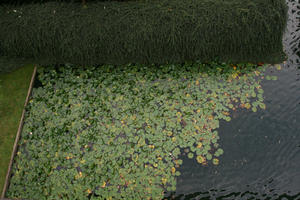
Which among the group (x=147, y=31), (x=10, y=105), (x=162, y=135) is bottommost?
(x=10, y=105)

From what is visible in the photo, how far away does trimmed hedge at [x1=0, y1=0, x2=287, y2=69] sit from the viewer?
5676 millimetres

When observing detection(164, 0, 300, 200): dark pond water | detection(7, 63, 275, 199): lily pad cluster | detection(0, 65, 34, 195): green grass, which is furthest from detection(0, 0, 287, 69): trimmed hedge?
detection(164, 0, 300, 200): dark pond water

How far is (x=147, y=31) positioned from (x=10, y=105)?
361 cm

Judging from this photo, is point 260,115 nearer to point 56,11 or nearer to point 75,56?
point 75,56

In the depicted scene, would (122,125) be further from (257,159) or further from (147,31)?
(257,159)

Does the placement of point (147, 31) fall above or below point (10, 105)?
above

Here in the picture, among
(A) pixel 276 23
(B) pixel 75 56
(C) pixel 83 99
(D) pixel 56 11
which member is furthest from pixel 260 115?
(D) pixel 56 11

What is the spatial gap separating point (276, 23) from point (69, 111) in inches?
195

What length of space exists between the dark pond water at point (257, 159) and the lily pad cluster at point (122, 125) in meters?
0.19

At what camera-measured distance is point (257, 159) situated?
4.80 metres

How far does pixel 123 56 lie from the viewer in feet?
20.5

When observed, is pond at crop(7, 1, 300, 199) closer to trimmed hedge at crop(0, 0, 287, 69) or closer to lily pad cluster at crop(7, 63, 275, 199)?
lily pad cluster at crop(7, 63, 275, 199)

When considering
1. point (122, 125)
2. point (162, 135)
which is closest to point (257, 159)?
point (162, 135)

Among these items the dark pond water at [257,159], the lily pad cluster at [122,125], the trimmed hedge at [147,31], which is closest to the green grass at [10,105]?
the lily pad cluster at [122,125]
